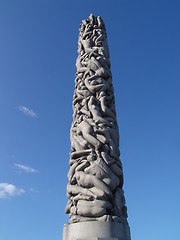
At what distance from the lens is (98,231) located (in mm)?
5254

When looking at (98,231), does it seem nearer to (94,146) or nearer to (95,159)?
(95,159)

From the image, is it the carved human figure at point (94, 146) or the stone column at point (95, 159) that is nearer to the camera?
the stone column at point (95, 159)

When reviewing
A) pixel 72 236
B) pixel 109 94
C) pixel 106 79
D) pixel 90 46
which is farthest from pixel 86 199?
pixel 90 46

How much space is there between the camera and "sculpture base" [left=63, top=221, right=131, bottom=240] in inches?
206

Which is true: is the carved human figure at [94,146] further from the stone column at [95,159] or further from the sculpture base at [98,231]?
the sculpture base at [98,231]

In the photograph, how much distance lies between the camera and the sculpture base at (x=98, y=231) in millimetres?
5230

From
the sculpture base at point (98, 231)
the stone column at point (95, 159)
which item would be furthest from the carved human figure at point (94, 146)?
the sculpture base at point (98, 231)

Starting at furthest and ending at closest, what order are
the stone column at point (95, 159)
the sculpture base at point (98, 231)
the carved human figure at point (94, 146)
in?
the carved human figure at point (94, 146), the stone column at point (95, 159), the sculpture base at point (98, 231)

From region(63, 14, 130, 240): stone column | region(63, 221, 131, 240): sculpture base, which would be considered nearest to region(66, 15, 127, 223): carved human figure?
region(63, 14, 130, 240): stone column

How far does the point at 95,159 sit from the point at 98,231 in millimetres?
1799

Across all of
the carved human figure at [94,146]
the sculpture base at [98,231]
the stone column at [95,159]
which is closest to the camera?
the sculpture base at [98,231]

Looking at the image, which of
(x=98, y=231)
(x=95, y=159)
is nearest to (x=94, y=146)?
(x=95, y=159)

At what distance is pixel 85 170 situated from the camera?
245 inches

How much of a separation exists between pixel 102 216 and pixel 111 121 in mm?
2935
